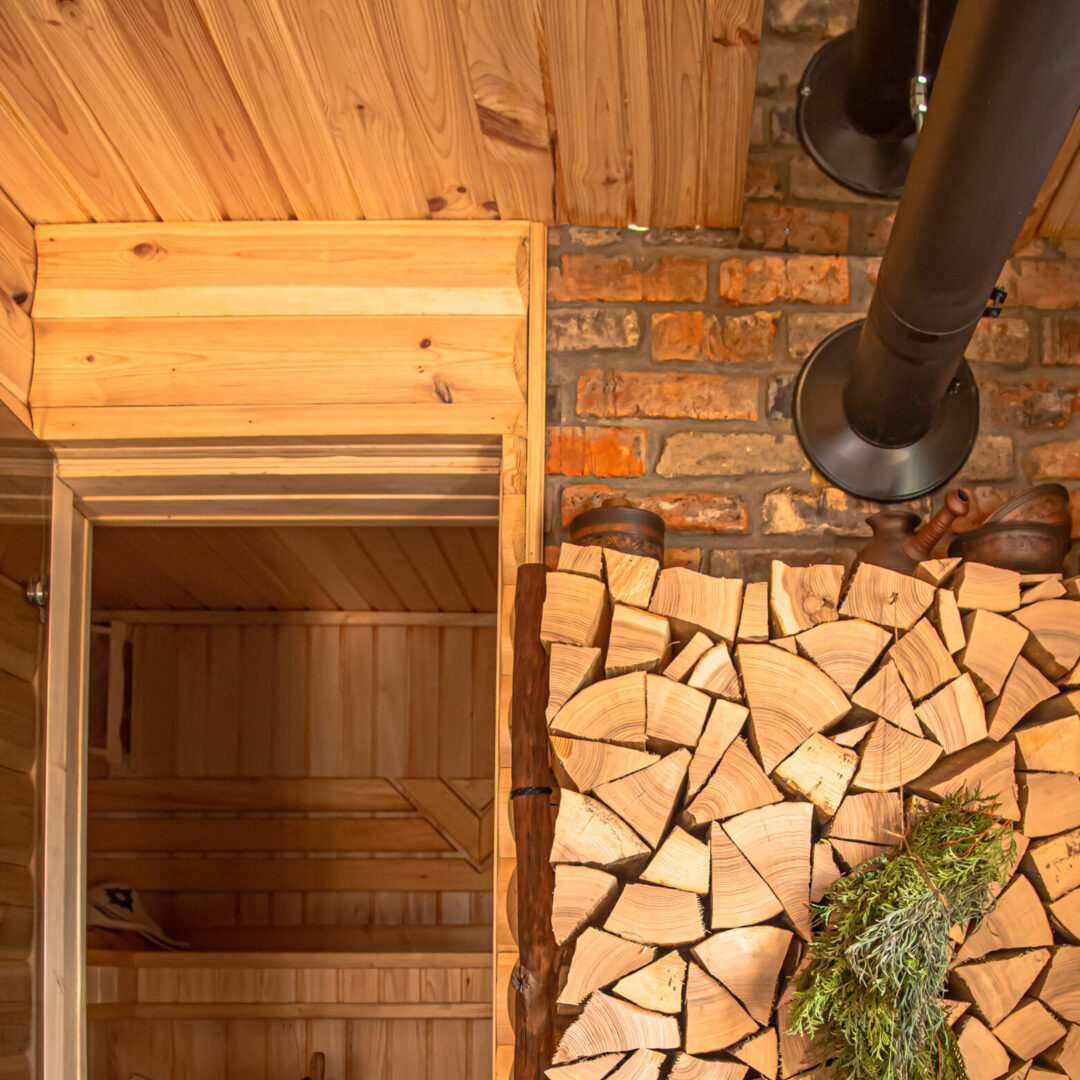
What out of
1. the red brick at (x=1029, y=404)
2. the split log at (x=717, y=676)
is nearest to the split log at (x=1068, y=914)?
the split log at (x=717, y=676)

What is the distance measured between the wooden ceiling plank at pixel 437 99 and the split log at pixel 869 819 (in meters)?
1.32

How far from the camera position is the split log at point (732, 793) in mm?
1683

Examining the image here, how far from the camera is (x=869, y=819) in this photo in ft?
5.52

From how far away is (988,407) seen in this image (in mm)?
2184

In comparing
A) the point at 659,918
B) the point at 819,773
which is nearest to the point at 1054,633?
the point at 819,773

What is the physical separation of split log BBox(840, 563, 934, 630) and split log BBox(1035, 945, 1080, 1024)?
56cm

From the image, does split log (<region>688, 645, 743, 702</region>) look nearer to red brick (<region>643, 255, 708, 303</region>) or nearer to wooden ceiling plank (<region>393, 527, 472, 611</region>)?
red brick (<region>643, 255, 708, 303</region>)

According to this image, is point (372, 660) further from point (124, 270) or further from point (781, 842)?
point (781, 842)

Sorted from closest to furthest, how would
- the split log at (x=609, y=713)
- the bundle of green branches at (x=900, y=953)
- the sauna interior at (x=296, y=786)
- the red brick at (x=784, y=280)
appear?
the bundle of green branches at (x=900, y=953) → the split log at (x=609, y=713) → the red brick at (x=784, y=280) → the sauna interior at (x=296, y=786)

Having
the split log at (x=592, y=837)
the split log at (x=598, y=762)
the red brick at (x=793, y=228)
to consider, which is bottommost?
the split log at (x=592, y=837)

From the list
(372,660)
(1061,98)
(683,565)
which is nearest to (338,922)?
(372,660)

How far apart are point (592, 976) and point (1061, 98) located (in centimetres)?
137

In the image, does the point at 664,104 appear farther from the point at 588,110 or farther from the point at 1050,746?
the point at 1050,746

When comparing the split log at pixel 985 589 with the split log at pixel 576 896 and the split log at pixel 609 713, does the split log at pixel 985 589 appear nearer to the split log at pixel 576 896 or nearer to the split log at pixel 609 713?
the split log at pixel 609 713
